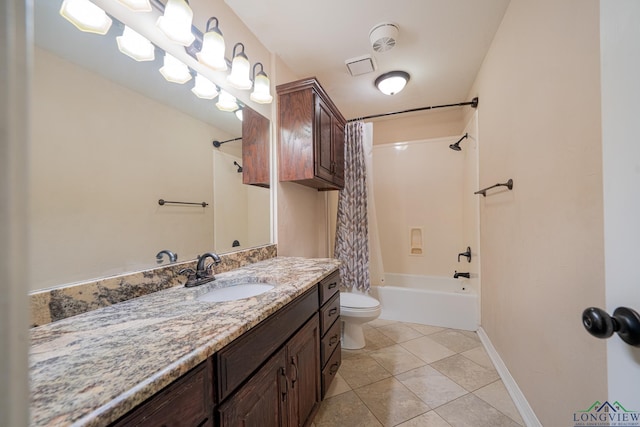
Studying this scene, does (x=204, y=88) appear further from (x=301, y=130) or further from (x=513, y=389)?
(x=513, y=389)

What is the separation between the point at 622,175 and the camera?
0.45 meters

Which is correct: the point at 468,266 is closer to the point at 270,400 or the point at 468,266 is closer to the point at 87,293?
the point at 270,400

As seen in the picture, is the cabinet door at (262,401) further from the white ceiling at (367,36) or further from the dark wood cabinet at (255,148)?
the white ceiling at (367,36)

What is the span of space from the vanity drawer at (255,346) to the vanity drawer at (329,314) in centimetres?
26

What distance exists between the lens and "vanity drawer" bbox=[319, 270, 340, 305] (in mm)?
1331

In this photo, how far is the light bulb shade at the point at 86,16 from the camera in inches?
31.8

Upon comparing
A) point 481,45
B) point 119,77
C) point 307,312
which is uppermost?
point 481,45

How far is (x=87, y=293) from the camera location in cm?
81

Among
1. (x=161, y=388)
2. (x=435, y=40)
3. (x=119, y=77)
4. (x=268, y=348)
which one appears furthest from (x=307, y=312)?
(x=435, y=40)

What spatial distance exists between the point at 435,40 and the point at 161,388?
240cm

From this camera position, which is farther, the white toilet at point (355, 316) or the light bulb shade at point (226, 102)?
the white toilet at point (355, 316)

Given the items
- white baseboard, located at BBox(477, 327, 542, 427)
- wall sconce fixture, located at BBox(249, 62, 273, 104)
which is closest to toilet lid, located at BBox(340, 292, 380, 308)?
white baseboard, located at BBox(477, 327, 542, 427)

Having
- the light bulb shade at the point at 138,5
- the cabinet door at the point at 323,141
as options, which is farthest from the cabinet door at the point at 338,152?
the light bulb shade at the point at 138,5

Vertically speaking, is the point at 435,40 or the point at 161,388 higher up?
the point at 435,40
